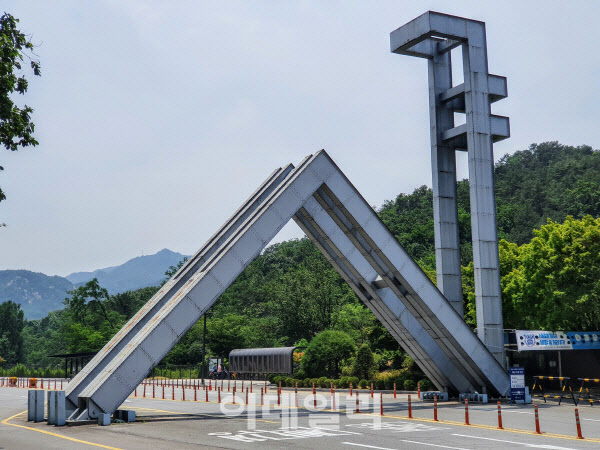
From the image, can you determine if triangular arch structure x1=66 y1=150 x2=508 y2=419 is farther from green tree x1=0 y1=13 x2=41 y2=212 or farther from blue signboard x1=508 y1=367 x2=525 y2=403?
green tree x1=0 y1=13 x2=41 y2=212

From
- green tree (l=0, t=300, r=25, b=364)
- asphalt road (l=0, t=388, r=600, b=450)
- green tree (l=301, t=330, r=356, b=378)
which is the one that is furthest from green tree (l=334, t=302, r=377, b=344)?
green tree (l=0, t=300, r=25, b=364)

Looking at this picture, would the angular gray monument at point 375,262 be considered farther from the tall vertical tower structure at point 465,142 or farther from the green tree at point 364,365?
the green tree at point 364,365

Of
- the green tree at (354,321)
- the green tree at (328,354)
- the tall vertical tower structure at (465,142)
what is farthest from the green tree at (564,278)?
the green tree at (354,321)

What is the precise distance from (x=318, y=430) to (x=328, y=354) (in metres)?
31.1

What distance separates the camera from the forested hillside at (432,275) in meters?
36.0

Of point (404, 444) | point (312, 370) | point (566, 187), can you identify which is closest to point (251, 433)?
point (404, 444)

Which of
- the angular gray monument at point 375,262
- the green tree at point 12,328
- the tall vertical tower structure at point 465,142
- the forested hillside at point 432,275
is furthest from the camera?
the green tree at point 12,328

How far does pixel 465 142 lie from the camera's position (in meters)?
34.6

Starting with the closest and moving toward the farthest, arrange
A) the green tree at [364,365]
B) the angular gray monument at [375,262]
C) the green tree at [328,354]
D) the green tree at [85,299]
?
the angular gray monument at [375,262]
the green tree at [364,365]
the green tree at [328,354]
the green tree at [85,299]

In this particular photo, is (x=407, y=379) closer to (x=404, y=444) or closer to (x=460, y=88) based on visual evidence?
(x=460, y=88)

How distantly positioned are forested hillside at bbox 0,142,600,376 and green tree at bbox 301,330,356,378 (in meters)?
2.45

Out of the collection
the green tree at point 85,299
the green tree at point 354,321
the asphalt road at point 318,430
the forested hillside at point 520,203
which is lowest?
the asphalt road at point 318,430

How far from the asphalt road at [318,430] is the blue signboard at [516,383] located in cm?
218

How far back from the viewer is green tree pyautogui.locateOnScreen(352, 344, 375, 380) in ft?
149
